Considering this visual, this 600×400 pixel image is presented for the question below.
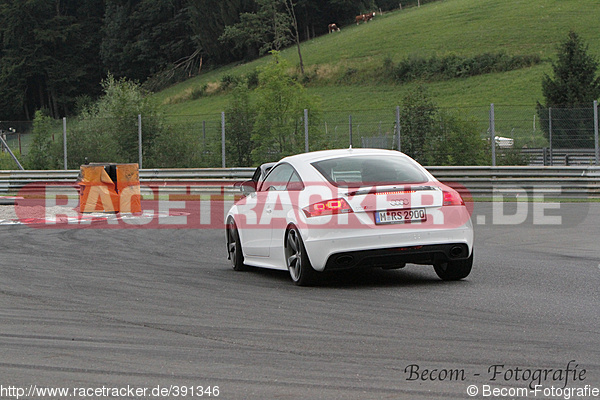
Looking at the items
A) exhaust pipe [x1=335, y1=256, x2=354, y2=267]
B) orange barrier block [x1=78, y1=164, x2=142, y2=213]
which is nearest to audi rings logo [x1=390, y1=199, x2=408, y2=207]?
exhaust pipe [x1=335, y1=256, x2=354, y2=267]

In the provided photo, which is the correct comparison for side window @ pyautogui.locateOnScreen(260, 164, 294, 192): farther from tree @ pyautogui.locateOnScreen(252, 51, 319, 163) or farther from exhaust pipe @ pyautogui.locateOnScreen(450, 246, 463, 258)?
tree @ pyautogui.locateOnScreen(252, 51, 319, 163)

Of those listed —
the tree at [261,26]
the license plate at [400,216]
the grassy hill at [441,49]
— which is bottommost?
the license plate at [400,216]

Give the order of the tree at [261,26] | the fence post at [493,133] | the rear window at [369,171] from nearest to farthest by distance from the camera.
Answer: the rear window at [369,171] < the fence post at [493,133] < the tree at [261,26]

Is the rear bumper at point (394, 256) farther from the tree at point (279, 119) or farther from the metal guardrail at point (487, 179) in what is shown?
the tree at point (279, 119)

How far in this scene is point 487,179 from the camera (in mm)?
24609

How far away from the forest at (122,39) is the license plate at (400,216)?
290ft

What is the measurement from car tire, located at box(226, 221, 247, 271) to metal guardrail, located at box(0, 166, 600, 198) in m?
14.2

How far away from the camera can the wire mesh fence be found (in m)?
25.8

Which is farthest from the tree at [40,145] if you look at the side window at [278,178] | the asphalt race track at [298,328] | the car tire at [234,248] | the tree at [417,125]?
the side window at [278,178]

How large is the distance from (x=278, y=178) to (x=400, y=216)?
74.9 inches

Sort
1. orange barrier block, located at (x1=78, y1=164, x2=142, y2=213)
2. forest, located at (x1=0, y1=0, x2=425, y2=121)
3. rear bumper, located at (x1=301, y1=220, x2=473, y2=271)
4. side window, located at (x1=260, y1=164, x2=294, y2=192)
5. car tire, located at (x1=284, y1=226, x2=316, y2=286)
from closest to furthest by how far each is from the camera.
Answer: rear bumper, located at (x1=301, y1=220, x2=473, y2=271), car tire, located at (x1=284, y1=226, x2=316, y2=286), side window, located at (x1=260, y1=164, x2=294, y2=192), orange barrier block, located at (x1=78, y1=164, x2=142, y2=213), forest, located at (x1=0, y1=0, x2=425, y2=121)

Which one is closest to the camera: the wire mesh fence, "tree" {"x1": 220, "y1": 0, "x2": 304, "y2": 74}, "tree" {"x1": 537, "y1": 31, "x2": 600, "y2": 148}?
the wire mesh fence

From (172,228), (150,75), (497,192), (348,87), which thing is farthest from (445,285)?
(150,75)

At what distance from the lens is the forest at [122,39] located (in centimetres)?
10256
